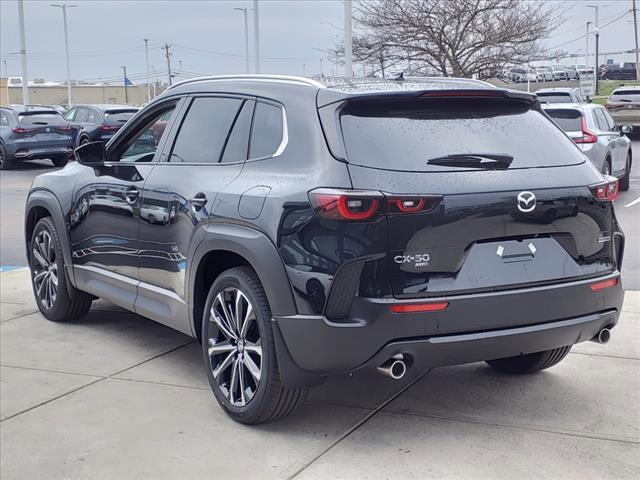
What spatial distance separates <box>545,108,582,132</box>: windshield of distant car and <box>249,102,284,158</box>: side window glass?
34.6ft

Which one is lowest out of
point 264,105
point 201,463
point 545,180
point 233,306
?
point 201,463

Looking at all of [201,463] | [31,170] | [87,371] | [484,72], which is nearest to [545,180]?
[201,463]

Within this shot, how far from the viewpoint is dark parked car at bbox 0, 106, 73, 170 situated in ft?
79.9

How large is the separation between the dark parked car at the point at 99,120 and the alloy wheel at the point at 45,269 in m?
18.7

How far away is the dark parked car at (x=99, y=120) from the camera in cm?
2573

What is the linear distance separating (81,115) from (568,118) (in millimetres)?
17001

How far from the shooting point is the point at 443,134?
172 inches

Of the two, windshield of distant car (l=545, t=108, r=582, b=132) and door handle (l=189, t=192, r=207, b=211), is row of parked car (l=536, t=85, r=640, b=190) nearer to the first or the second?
windshield of distant car (l=545, t=108, r=582, b=132)

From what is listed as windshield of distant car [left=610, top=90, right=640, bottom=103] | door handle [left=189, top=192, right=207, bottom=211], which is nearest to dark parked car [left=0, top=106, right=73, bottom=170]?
windshield of distant car [left=610, top=90, right=640, bottom=103]

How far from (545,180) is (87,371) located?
3.10 metres

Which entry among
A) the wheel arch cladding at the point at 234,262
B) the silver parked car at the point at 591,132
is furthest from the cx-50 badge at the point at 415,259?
the silver parked car at the point at 591,132

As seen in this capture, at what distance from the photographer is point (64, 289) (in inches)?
266

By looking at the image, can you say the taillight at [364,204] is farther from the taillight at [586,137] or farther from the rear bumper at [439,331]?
the taillight at [586,137]

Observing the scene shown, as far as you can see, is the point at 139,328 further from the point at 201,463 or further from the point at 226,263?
the point at 201,463
